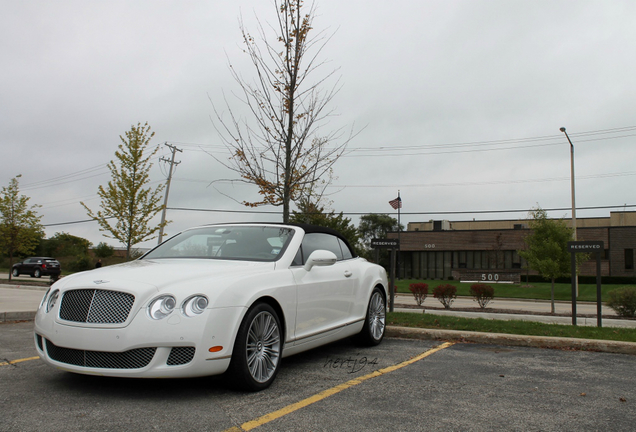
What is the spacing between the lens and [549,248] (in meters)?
24.2

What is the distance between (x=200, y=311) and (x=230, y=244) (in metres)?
1.55

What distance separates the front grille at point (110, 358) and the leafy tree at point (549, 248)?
23.0 meters

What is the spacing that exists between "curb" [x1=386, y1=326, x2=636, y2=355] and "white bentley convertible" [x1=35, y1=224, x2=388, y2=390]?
254 centimetres

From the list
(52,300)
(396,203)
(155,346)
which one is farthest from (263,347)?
(396,203)

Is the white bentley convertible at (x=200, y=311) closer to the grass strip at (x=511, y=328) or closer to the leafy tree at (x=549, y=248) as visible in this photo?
the grass strip at (x=511, y=328)

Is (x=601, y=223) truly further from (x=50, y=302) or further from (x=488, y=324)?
(x=50, y=302)

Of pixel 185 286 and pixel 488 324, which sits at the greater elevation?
pixel 185 286

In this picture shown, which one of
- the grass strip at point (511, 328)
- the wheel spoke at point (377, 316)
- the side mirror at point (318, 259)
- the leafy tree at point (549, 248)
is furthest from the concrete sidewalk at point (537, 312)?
the side mirror at point (318, 259)

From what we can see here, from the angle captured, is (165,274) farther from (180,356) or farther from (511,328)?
(511,328)

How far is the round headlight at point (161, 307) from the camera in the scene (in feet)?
12.9

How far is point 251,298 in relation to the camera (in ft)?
14.2

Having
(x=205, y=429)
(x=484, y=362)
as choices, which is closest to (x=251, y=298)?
(x=205, y=429)

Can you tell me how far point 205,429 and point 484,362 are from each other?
3667 millimetres

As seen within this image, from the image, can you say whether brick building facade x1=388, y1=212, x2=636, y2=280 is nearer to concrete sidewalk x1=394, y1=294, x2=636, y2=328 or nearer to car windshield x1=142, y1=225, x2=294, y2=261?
concrete sidewalk x1=394, y1=294, x2=636, y2=328
